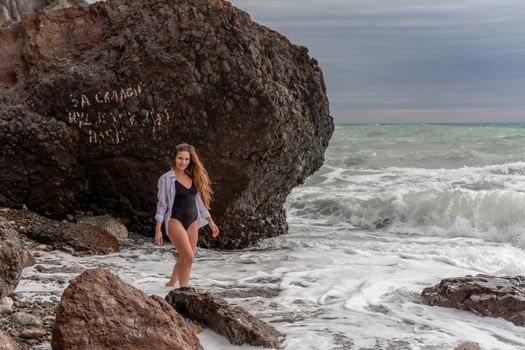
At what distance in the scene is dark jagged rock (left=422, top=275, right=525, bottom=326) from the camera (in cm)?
582

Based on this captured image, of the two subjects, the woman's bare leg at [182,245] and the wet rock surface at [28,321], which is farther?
the woman's bare leg at [182,245]

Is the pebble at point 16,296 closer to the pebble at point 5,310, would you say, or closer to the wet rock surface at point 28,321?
the wet rock surface at point 28,321

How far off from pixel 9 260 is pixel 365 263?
4801 mm

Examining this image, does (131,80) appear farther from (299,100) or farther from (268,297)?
(268,297)

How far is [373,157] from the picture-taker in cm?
2361

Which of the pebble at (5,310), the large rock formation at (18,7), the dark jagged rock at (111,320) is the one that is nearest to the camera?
the dark jagged rock at (111,320)

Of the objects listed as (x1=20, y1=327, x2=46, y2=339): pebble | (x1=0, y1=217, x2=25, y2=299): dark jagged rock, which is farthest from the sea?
(x1=20, y1=327, x2=46, y2=339): pebble

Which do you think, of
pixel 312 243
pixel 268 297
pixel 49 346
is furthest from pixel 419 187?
pixel 49 346

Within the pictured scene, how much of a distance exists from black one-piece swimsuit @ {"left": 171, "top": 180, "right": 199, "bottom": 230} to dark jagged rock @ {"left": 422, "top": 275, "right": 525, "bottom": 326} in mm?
2447

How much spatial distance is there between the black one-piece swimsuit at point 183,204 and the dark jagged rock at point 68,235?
196 centimetres

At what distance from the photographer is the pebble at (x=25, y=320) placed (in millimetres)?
4473

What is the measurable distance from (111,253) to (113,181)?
60.3 inches

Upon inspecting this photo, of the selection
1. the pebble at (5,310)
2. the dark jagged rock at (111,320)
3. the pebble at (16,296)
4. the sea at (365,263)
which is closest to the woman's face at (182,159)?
the sea at (365,263)

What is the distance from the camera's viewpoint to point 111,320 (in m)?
4.09
